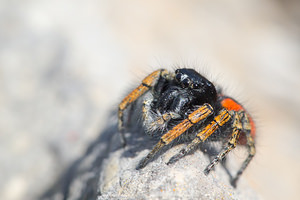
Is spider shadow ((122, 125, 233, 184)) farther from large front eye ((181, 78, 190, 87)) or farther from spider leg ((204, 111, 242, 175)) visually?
large front eye ((181, 78, 190, 87))

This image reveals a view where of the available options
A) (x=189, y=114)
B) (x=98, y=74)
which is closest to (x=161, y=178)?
(x=189, y=114)

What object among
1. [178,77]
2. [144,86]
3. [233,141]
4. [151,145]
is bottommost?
[233,141]

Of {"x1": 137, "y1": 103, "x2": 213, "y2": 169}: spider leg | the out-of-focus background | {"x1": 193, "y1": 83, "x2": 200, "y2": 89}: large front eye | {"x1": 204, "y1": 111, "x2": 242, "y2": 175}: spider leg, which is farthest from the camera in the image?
the out-of-focus background

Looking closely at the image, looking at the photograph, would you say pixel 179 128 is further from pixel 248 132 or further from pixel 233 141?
pixel 248 132

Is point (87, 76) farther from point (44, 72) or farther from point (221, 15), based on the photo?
point (221, 15)

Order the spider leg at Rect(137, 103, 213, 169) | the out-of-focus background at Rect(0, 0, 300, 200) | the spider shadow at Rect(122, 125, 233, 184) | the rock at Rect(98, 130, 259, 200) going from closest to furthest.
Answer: the rock at Rect(98, 130, 259, 200) → the spider leg at Rect(137, 103, 213, 169) → the spider shadow at Rect(122, 125, 233, 184) → the out-of-focus background at Rect(0, 0, 300, 200)

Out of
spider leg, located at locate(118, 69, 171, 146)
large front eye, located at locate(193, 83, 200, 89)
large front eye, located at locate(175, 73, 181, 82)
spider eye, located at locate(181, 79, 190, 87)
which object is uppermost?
spider leg, located at locate(118, 69, 171, 146)

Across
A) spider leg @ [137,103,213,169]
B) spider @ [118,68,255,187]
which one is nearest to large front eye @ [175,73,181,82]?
spider @ [118,68,255,187]

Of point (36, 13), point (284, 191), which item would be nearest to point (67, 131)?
point (36, 13)
